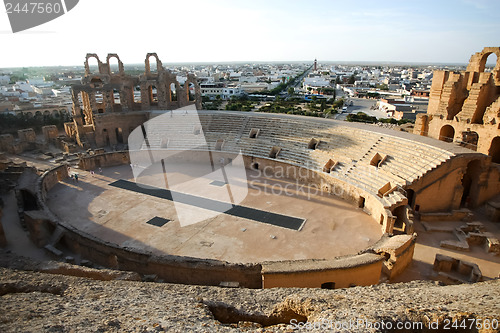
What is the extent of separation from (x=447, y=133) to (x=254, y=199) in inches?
485

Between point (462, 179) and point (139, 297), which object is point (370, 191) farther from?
point (139, 297)

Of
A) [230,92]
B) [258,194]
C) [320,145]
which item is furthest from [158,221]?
[230,92]

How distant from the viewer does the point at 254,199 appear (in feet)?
52.9

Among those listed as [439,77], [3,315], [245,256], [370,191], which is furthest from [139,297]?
[439,77]

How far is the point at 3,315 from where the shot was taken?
4.83 metres

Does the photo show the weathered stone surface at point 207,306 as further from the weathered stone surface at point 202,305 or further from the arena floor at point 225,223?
the arena floor at point 225,223

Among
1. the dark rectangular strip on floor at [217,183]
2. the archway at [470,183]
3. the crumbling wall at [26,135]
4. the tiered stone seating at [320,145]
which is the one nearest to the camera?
the archway at [470,183]

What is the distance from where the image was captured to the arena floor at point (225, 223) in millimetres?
11891

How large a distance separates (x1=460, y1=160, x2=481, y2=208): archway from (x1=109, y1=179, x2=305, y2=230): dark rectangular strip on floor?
824cm

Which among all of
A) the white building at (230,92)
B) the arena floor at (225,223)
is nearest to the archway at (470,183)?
the arena floor at (225,223)

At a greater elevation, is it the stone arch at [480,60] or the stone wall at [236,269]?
the stone arch at [480,60]

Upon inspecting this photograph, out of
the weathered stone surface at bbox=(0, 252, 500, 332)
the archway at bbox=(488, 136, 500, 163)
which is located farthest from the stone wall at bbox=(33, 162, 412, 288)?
the archway at bbox=(488, 136, 500, 163)

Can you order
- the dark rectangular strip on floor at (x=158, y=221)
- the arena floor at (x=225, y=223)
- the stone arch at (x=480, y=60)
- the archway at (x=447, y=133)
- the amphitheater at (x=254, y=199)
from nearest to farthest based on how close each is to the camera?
the amphitheater at (x=254, y=199) → the arena floor at (x=225, y=223) → the dark rectangular strip on floor at (x=158, y=221) → the stone arch at (x=480, y=60) → the archway at (x=447, y=133)

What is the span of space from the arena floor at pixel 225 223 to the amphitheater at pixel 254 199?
2.8 inches
